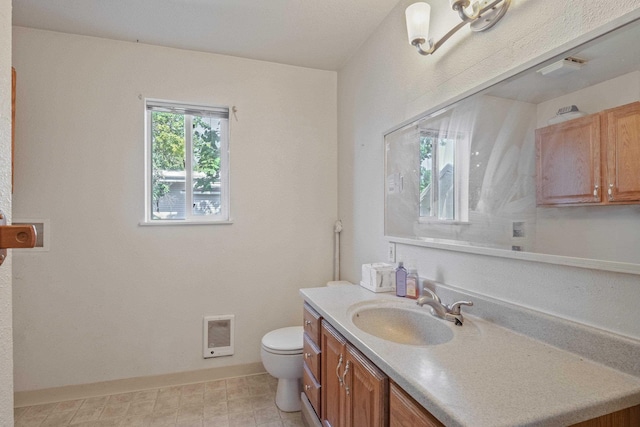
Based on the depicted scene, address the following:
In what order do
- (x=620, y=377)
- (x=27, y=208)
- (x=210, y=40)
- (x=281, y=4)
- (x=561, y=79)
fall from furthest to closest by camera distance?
(x=210, y=40) → (x=27, y=208) → (x=281, y=4) → (x=561, y=79) → (x=620, y=377)

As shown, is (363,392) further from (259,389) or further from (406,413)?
(259,389)

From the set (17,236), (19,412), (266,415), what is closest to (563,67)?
(17,236)

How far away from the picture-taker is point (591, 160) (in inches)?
36.9

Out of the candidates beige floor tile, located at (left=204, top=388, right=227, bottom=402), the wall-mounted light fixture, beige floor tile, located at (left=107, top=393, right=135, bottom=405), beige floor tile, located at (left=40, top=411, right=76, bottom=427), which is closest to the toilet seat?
beige floor tile, located at (left=204, top=388, right=227, bottom=402)

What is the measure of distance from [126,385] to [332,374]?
5.59 ft

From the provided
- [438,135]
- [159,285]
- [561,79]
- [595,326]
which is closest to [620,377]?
[595,326]

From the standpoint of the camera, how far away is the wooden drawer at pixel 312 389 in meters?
1.60

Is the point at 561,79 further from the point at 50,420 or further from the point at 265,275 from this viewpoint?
the point at 50,420

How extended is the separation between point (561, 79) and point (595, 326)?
29.7 inches

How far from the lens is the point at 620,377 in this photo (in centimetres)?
84

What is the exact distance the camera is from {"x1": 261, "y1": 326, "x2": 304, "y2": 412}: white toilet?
1.99 meters

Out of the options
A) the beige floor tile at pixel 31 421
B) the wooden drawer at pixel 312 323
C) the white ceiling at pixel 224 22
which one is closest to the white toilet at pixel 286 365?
the wooden drawer at pixel 312 323

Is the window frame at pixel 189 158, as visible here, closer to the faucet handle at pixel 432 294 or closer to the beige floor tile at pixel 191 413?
the beige floor tile at pixel 191 413

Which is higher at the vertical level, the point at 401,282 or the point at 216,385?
the point at 401,282
